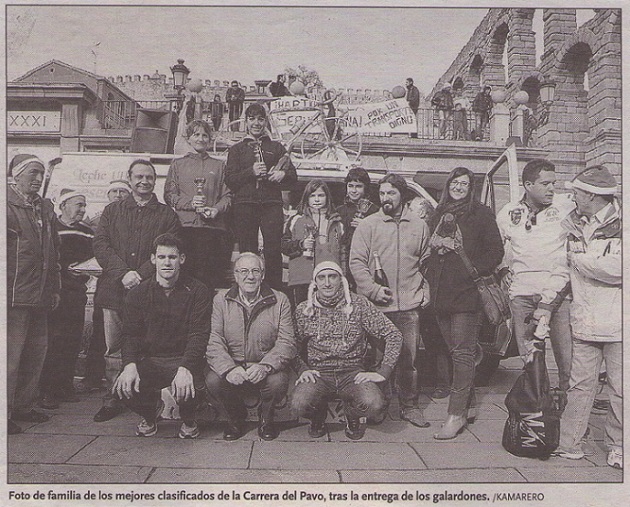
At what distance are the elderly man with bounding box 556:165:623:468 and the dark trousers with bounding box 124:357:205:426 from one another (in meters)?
1.86

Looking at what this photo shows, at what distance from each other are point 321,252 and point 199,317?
86 cm

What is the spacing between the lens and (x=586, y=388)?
2.67 metres

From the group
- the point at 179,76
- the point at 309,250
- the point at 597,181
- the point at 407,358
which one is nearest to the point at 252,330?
the point at 309,250

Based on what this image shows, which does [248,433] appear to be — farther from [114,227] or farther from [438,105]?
[438,105]

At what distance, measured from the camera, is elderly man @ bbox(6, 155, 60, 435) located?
2988 millimetres

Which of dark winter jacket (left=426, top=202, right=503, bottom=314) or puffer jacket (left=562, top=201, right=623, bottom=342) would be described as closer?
puffer jacket (left=562, top=201, right=623, bottom=342)

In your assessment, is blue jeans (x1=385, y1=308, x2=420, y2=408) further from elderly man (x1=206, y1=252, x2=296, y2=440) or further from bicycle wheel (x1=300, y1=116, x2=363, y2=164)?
bicycle wheel (x1=300, y1=116, x2=363, y2=164)

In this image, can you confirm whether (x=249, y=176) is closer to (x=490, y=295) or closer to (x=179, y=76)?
(x=179, y=76)

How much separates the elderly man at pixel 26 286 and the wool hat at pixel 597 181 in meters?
2.90

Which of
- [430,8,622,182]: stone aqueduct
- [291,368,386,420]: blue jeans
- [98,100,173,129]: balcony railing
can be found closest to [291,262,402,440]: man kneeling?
[291,368,386,420]: blue jeans

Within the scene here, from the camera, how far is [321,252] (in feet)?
10.9

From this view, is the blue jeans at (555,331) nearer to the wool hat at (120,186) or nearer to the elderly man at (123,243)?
the elderly man at (123,243)

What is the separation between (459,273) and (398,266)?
1.14 ft

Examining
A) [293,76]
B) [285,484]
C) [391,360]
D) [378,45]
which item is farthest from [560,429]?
[293,76]
